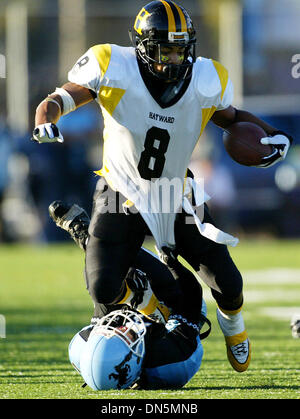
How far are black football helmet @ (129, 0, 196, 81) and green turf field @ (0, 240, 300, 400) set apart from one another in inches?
59.2

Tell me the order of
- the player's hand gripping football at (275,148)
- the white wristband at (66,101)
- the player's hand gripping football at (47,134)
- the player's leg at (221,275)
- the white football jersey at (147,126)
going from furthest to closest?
the player's hand gripping football at (275,148), the player's leg at (221,275), the white football jersey at (147,126), the white wristband at (66,101), the player's hand gripping football at (47,134)

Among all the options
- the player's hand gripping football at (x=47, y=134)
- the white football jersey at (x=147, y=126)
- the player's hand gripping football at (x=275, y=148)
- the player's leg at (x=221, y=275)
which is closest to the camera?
the player's hand gripping football at (x=47, y=134)

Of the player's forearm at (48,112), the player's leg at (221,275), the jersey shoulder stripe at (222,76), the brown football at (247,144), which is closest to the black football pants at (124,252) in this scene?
the player's leg at (221,275)

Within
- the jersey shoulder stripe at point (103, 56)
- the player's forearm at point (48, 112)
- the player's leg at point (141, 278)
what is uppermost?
the jersey shoulder stripe at point (103, 56)

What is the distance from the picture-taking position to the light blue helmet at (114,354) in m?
3.93

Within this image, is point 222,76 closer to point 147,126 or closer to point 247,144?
point 247,144

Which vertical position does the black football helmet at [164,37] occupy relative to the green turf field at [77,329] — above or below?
above

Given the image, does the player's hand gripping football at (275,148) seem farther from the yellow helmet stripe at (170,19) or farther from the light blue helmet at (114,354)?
the light blue helmet at (114,354)

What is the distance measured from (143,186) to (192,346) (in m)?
0.82

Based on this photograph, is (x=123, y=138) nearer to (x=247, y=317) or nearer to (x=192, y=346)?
(x=192, y=346)

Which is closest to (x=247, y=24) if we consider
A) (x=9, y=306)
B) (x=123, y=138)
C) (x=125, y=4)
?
(x=125, y=4)

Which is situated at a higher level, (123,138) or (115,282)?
(123,138)

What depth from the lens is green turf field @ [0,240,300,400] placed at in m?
3.98

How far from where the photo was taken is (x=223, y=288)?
170 inches
